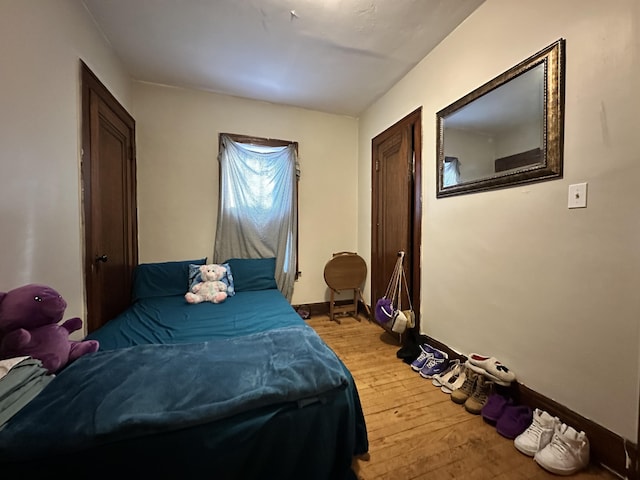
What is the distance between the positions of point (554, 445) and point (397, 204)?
196 cm

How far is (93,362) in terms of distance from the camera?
3.71 feet

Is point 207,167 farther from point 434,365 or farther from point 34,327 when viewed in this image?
point 434,365

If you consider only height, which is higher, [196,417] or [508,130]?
[508,130]

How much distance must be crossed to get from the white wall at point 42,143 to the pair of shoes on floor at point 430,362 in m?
2.42

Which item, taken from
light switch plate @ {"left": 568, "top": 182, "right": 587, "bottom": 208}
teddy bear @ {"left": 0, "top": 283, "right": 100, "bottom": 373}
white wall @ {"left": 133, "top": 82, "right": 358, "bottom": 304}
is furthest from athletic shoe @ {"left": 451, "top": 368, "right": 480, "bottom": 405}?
teddy bear @ {"left": 0, "top": 283, "right": 100, "bottom": 373}

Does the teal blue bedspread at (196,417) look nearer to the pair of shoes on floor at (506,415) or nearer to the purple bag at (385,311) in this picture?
the pair of shoes on floor at (506,415)

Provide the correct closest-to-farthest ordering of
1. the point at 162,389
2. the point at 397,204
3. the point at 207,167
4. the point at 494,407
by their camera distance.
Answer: the point at 162,389
the point at 494,407
the point at 397,204
the point at 207,167

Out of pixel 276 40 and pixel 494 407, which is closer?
pixel 494 407

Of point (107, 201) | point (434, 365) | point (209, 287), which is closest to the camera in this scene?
point (434, 365)

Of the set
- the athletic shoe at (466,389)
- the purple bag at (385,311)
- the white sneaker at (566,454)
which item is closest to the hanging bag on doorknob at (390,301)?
the purple bag at (385,311)

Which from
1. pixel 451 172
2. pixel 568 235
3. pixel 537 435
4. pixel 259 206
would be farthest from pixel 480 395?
pixel 259 206

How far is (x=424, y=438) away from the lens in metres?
1.37

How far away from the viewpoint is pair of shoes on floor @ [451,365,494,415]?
1.57m

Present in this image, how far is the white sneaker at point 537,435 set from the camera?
1.26m
